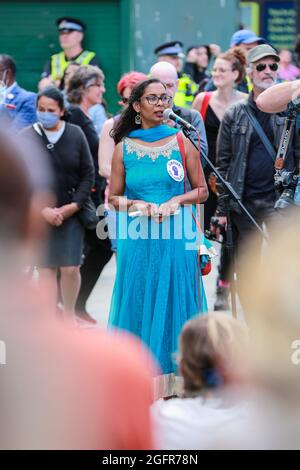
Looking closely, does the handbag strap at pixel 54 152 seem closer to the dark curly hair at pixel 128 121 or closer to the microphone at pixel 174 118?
the dark curly hair at pixel 128 121

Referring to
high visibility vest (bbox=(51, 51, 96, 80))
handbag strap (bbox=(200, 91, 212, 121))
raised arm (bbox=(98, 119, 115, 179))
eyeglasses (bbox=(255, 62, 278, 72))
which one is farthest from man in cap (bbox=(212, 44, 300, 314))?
high visibility vest (bbox=(51, 51, 96, 80))

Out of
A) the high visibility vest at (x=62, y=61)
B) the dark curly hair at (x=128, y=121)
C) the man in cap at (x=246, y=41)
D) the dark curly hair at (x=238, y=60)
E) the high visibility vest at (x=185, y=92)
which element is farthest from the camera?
the high visibility vest at (x=62, y=61)

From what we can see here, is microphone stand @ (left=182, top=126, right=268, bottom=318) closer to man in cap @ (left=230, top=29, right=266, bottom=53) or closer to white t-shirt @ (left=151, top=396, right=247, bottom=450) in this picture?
man in cap @ (left=230, top=29, right=266, bottom=53)

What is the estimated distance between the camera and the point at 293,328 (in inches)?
223

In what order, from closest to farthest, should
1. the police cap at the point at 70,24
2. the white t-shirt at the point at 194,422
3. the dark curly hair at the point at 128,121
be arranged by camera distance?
the white t-shirt at the point at 194,422 < the dark curly hair at the point at 128,121 < the police cap at the point at 70,24

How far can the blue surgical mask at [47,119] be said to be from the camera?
777 centimetres

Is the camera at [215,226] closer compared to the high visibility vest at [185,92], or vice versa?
the camera at [215,226]

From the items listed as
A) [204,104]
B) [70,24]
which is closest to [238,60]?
[204,104]

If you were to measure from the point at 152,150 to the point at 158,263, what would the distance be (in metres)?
0.66

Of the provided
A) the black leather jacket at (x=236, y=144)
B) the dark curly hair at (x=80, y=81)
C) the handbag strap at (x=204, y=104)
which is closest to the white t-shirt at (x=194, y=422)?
the black leather jacket at (x=236, y=144)

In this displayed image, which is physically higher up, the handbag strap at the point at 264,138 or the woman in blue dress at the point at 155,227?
the handbag strap at the point at 264,138

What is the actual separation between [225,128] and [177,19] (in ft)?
23.8

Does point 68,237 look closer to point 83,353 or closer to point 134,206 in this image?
point 134,206
